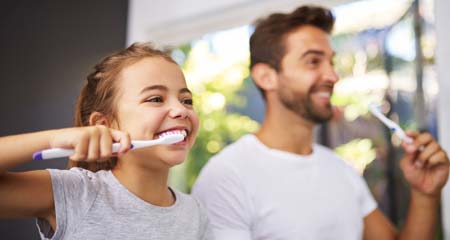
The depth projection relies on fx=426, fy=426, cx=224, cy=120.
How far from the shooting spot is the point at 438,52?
1.06 m

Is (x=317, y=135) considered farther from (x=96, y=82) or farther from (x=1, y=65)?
(x=1, y=65)

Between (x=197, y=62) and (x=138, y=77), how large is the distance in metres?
0.76

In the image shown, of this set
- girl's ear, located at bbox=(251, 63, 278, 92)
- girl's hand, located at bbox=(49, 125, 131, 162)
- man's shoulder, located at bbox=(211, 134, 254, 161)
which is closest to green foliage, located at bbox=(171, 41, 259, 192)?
girl's ear, located at bbox=(251, 63, 278, 92)

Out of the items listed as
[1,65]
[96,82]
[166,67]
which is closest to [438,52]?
[166,67]

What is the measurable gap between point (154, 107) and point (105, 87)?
117 mm

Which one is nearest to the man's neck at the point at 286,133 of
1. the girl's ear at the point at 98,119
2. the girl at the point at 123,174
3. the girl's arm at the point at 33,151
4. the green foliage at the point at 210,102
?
the green foliage at the point at 210,102

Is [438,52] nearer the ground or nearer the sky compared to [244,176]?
nearer the sky

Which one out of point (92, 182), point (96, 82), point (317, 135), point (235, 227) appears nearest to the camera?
point (92, 182)

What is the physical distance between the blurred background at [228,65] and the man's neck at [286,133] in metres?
0.16

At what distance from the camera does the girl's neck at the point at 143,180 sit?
2.45 feet

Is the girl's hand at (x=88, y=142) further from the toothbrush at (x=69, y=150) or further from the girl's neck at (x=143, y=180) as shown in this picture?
the girl's neck at (x=143, y=180)

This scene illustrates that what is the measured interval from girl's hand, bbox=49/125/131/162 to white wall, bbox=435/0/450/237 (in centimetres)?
84

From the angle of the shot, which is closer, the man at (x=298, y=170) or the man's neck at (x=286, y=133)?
the man at (x=298, y=170)

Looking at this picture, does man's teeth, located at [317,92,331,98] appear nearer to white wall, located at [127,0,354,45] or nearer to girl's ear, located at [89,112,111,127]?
white wall, located at [127,0,354,45]
